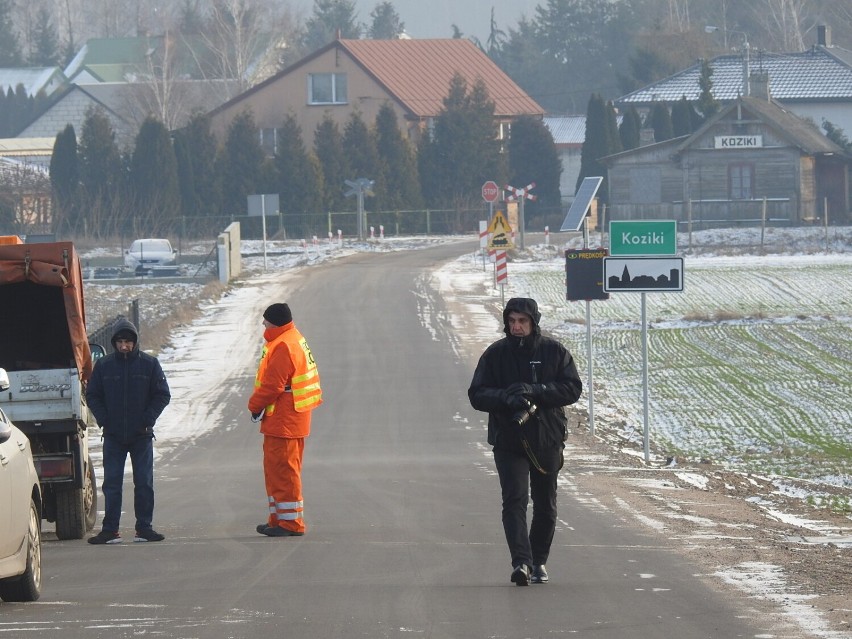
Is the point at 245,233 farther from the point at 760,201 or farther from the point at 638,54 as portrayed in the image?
the point at 638,54

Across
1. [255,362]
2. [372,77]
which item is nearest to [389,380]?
[255,362]

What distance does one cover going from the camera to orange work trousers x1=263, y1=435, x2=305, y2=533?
1155 centimetres

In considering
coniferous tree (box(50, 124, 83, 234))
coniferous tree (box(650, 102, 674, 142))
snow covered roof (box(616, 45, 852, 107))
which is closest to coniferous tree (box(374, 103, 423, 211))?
coniferous tree (box(650, 102, 674, 142))

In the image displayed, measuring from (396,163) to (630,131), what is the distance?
43.3 feet

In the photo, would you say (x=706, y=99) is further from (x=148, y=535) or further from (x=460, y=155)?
(x=148, y=535)

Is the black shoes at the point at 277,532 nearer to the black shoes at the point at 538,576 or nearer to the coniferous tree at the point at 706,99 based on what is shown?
the black shoes at the point at 538,576

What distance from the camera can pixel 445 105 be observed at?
245ft

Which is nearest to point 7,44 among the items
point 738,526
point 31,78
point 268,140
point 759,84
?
point 31,78

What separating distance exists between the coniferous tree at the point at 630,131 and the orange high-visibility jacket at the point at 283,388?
66.9 m

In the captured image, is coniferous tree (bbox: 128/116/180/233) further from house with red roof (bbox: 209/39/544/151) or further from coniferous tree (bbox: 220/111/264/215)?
house with red roof (bbox: 209/39/544/151)

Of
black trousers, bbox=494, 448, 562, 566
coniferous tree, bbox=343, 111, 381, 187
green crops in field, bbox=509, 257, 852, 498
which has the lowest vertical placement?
green crops in field, bbox=509, 257, 852, 498

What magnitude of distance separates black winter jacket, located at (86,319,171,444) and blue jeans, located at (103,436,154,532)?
94mm

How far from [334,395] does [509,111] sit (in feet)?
199

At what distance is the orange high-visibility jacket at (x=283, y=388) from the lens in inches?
452
